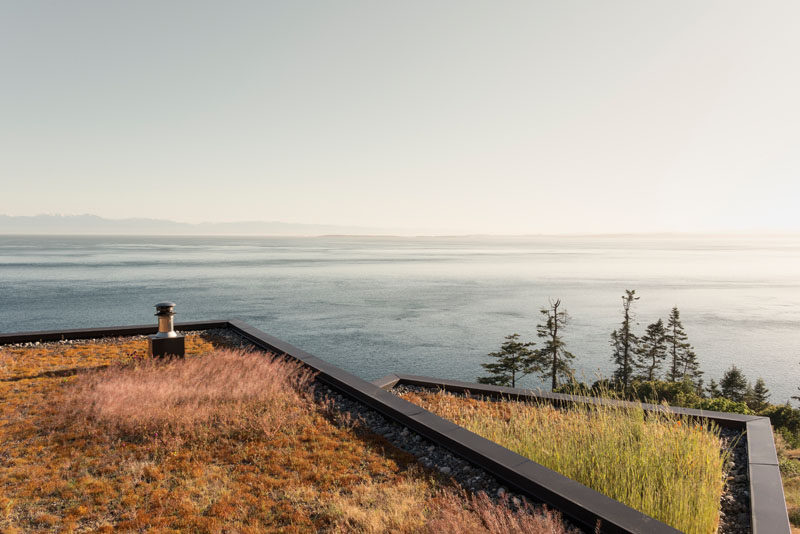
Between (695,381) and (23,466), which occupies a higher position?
(23,466)

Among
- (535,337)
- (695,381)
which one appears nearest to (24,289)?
(535,337)

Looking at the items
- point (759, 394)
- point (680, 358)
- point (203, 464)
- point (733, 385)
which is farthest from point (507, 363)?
point (203, 464)

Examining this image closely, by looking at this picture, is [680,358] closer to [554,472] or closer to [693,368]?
[693,368]

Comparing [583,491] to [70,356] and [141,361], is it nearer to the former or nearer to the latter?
[141,361]

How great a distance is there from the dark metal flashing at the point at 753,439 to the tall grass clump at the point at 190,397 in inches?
106

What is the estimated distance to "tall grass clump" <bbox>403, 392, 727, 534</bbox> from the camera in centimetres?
420

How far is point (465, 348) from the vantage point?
129ft

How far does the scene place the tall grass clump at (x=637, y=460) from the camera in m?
4.20

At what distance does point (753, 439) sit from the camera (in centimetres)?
638

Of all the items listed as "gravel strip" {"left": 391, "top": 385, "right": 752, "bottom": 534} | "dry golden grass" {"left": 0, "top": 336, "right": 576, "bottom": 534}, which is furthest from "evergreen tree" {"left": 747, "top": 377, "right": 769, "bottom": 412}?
"dry golden grass" {"left": 0, "top": 336, "right": 576, "bottom": 534}

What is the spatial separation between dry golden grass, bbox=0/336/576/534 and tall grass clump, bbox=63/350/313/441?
26 millimetres

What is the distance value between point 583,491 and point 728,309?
285 feet

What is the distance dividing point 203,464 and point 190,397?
219cm

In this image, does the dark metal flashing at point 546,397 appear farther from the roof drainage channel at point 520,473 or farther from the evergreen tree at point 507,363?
the evergreen tree at point 507,363
